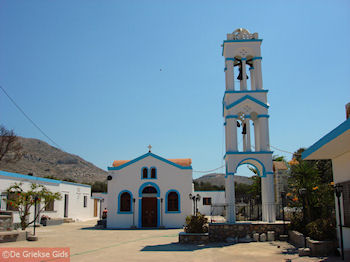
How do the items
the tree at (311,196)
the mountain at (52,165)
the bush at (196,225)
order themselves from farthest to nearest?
the mountain at (52,165) → the bush at (196,225) → the tree at (311,196)

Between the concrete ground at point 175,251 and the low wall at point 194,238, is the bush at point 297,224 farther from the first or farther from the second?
the low wall at point 194,238

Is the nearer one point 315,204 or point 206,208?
point 315,204

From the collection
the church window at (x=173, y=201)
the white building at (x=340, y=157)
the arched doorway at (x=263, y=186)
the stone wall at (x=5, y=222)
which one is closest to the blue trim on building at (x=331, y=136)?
the white building at (x=340, y=157)

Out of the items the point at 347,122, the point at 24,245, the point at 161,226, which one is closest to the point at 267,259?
the point at 347,122

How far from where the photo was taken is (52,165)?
9881cm

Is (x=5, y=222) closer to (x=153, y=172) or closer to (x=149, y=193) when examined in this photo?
(x=149, y=193)

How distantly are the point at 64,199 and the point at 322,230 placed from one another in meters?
25.7

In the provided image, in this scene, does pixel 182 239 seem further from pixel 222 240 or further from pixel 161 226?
pixel 161 226

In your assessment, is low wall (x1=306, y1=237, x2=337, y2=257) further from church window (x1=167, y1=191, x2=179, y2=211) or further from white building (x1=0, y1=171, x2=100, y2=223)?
white building (x1=0, y1=171, x2=100, y2=223)

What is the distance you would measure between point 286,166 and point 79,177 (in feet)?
269

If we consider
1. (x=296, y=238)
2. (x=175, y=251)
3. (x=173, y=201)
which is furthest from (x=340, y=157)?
(x=173, y=201)

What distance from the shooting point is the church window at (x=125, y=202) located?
25.0 metres

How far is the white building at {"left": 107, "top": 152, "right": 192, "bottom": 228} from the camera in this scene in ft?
81.3

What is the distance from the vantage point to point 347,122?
27.4 feet
